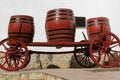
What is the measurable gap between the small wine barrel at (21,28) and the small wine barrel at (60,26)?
356 millimetres

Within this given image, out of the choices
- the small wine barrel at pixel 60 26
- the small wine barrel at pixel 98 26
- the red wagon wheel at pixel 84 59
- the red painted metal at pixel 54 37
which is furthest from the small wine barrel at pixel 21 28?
the red wagon wheel at pixel 84 59

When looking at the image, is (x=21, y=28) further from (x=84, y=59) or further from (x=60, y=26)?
(x=84, y=59)

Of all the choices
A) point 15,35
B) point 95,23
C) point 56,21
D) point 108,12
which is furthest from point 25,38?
point 108,12

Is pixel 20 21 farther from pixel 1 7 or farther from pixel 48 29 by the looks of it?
pixel 1 7

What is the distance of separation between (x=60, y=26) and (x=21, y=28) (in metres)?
0.69

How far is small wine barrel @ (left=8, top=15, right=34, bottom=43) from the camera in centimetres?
541

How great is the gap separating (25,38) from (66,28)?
754mm

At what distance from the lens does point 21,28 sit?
5410mm

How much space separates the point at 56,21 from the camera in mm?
5359

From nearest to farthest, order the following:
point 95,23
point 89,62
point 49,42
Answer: point 49,42 → point 95,23 → point 89,62

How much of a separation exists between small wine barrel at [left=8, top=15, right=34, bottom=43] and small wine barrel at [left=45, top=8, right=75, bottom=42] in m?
0.36

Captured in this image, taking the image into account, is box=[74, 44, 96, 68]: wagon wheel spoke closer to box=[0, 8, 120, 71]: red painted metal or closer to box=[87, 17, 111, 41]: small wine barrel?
box=[87, 17, 111, 41]: small wine barrel

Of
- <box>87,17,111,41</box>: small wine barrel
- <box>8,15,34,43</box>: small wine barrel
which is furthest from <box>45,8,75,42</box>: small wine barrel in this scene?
<box>87,17,111,41</box>: small wine barrel

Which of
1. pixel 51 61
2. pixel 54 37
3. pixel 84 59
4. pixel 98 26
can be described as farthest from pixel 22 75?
pixel 84 59
